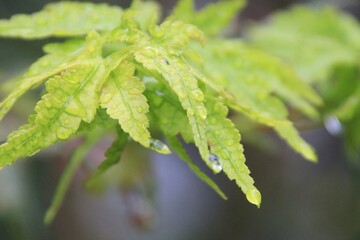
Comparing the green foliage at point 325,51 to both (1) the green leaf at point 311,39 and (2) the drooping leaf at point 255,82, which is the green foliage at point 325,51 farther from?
(2) the drooping leaf at point 255,82

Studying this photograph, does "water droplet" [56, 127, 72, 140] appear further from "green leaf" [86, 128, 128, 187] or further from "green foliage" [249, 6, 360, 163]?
"green foliage" [249, 6, 360, 163]

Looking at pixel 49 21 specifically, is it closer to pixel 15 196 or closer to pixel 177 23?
pixel 177 23

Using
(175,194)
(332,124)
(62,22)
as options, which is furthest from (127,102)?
(175,194)

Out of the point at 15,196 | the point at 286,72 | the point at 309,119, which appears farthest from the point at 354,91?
the point at 15,196

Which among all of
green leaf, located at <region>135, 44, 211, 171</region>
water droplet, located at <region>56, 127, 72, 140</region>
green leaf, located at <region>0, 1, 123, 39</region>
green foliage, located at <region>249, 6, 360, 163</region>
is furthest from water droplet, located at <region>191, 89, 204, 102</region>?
green foliage, located at <region>249, 6, 360, 163</region>

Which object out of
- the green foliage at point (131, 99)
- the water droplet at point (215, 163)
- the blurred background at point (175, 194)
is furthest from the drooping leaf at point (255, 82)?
the blurred background at point (175, 194)

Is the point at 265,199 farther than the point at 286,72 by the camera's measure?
Yes
